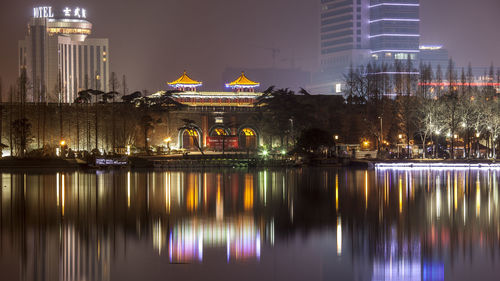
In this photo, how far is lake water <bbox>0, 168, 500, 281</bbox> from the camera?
590 inches

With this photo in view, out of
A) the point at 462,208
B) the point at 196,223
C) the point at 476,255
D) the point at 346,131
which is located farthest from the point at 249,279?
the point at 346,131

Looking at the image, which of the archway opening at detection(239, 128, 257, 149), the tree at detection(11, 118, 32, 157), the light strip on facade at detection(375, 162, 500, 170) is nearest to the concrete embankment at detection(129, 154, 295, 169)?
the light strip on facade at detection(375, 162, 500, 170)

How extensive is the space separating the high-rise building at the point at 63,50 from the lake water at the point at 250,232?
11078 centimetres

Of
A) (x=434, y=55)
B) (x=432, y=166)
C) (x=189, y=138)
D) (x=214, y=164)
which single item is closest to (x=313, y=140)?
(x=214, y=164)

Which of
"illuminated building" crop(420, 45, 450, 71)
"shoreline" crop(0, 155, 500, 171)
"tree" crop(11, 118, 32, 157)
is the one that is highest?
"illuminated building" crop(420, 45, 450, 71)

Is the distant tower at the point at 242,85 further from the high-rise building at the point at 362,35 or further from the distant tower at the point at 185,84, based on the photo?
the high-rise building at the point at 362,35

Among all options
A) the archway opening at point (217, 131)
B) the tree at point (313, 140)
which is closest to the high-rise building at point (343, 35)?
the archway opening at point (217, 131)

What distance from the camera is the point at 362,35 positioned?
14062cm

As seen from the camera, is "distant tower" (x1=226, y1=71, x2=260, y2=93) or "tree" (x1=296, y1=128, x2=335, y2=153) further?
"distant tower" (x1=226, y1=71, x2=260, y2=93)

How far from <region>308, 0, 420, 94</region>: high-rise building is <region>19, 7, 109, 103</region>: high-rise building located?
47067mm

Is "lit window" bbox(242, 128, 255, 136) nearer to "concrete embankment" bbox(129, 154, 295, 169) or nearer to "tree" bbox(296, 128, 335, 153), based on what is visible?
"tree" bbox(296, 128, 335, 153)

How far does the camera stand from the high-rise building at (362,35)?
135 metres

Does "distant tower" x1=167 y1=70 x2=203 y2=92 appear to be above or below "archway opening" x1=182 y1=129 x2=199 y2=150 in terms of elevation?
above

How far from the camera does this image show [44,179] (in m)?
37.6
